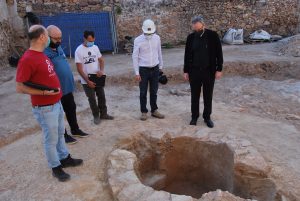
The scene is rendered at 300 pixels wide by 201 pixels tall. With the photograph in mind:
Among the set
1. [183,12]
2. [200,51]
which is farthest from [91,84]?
[183,12]

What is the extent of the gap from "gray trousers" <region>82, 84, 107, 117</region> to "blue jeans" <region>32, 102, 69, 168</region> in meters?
1.48

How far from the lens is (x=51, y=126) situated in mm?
3633

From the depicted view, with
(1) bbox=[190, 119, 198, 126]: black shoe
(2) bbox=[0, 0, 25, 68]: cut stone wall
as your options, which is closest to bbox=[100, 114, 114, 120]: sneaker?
(1) bbox=[190, 119, 198, 126]: black shoe

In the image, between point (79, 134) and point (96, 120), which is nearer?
point (79, 134)

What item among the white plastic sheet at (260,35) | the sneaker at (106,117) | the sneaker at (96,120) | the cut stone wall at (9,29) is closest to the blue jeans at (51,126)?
the sneaker at (96,120)

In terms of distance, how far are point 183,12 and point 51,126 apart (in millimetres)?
10180

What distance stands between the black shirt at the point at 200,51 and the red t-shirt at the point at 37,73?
2308 millimetres

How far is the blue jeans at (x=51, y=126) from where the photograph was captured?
360 cm

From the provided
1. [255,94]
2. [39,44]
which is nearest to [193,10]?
[255,94]

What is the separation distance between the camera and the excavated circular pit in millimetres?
4461

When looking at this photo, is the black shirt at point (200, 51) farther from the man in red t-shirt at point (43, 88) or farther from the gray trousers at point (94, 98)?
the man in red t-shirt at point (43, 88)

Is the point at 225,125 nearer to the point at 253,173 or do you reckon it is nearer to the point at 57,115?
the point at 253,173

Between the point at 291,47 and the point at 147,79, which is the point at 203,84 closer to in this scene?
the point at 147,79

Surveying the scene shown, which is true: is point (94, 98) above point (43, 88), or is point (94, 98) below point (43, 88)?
below
